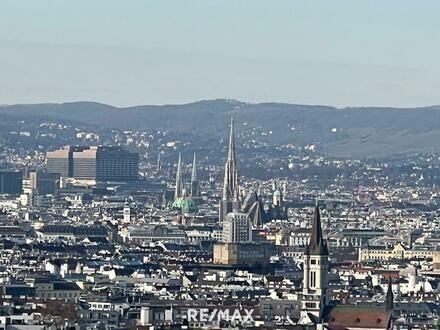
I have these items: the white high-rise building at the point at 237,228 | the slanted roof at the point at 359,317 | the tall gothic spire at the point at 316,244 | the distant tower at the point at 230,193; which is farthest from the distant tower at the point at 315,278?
the distant tower at the point at 230,193

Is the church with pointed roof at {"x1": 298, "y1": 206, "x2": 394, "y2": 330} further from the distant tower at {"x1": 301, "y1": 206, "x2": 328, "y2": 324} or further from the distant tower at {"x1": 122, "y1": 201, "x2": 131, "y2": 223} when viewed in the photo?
the distant tower at {"x1": 122, "y1": 201, "x2": 131, "y2": 223}

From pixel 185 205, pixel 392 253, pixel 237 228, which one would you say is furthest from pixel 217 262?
pixel 185 205

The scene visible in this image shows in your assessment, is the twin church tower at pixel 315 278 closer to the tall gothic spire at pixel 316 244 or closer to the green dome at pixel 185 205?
the tall gothic spire at pixel 316 244

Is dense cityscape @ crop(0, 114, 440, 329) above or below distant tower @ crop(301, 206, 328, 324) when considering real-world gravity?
below

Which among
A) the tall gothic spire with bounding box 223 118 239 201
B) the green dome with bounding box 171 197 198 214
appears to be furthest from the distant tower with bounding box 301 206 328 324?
the green dome with bounding box 171 197 198 214

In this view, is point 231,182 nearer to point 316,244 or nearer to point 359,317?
point 316,244
